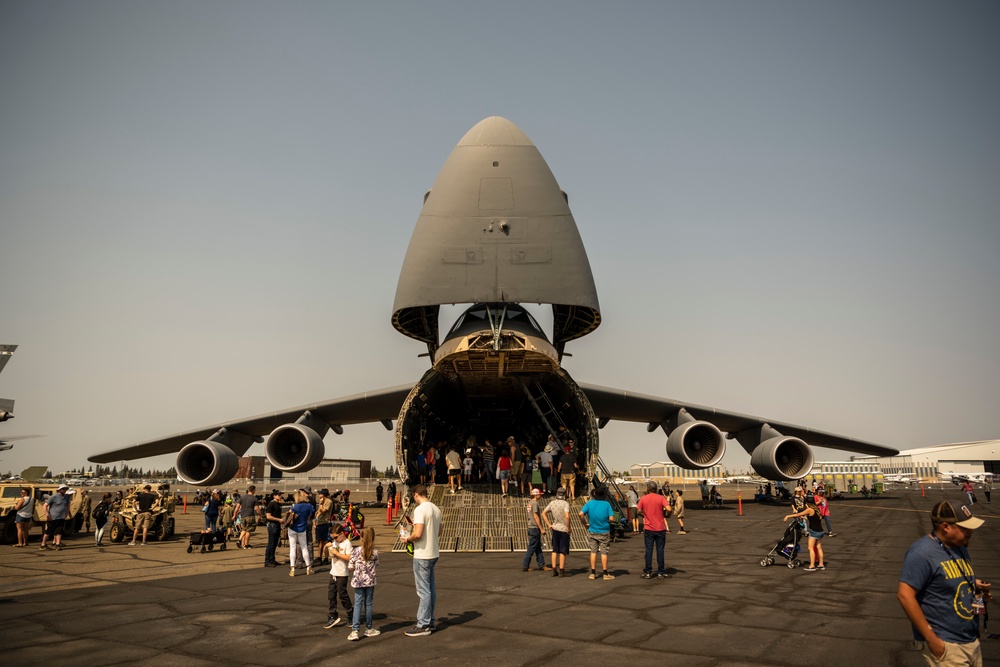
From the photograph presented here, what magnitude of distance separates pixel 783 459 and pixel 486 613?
Result: 590 inches

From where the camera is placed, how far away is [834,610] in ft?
22.4

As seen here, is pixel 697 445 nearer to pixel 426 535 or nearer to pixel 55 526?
pixel 426 535

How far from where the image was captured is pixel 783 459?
1948 cm

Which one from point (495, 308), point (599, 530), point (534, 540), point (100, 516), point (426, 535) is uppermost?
point (495, 308)

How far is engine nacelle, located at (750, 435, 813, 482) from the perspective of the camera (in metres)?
18.8

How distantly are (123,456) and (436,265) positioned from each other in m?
15.4

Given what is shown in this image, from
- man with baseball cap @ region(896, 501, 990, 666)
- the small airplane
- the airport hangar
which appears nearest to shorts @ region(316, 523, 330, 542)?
man with baseball cap @ region(896, 501, 990, 666)

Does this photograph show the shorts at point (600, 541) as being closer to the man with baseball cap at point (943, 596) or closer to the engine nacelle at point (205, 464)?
the man with baseball cap at point (943, 596)

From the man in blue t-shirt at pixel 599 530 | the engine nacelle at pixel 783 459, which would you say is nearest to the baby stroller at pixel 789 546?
the man in blue t-shirt at pixel 599 530

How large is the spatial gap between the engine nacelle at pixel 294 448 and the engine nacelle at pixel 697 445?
910cm

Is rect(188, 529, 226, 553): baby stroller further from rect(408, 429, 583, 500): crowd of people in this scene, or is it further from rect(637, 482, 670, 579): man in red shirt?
rect(637, 482, 670, 579): man in red shirt

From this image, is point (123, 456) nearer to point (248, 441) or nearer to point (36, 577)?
point (248, 441)

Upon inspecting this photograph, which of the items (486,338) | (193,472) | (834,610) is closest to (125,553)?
(193,472)

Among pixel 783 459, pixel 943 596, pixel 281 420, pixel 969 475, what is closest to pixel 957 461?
pixel 969 475
